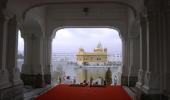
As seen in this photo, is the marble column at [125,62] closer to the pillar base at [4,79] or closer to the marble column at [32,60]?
the marble column at [32,60]

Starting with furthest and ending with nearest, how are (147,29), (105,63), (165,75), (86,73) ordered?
(105,63) < (86,73) < (147,29) < (165,75)

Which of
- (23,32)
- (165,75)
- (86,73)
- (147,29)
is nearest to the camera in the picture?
(165,75)

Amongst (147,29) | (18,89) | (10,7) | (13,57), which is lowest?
(18,89)

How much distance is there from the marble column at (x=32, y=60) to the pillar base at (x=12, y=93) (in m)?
4.70

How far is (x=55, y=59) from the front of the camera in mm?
20062

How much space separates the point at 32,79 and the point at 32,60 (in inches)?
35.1

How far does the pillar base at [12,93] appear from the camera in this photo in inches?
322

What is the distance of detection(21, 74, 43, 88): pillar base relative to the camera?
14391 millimetres

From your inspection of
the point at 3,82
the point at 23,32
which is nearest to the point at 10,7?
the point at 3,82

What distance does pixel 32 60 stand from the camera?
48.6 ft

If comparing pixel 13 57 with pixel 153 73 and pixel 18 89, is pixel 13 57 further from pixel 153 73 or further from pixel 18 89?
pixel 153 73

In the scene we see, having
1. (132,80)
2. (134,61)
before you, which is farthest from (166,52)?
(132,80)

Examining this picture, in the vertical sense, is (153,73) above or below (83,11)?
below

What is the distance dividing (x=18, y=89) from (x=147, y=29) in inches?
160
